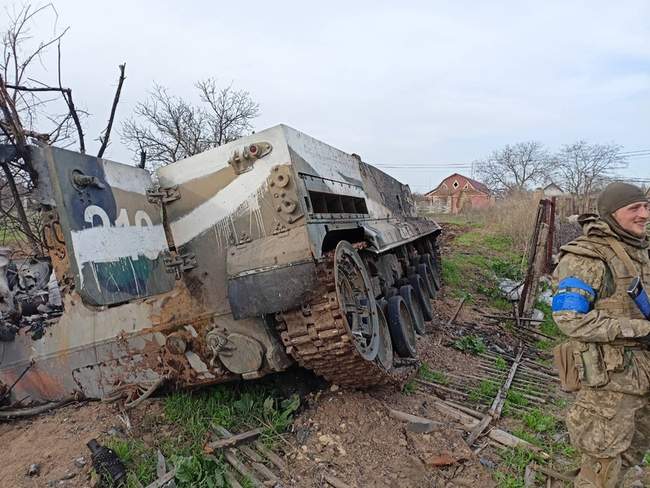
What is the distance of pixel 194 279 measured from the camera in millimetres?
3855

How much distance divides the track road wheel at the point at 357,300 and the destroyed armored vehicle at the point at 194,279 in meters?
0.01

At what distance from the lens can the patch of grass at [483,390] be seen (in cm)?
495

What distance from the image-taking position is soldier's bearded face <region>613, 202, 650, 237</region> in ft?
9.21

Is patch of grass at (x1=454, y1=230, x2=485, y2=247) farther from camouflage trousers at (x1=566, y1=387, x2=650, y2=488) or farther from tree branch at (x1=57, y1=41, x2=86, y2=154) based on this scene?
camouflage trousers at (x1=566, y1=387, x2=650, y2=488)

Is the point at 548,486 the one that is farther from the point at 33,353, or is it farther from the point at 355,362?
the point at 33,353

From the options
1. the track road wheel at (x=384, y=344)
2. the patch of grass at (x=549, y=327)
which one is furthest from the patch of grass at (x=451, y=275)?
the track road wheel at (x=384, y=344)

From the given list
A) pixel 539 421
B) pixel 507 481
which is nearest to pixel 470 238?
pixel 539 421

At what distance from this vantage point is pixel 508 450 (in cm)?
382

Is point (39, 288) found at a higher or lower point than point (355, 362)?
higher

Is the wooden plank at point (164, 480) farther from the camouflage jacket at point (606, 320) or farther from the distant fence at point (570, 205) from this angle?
the distant fence at point (570, 205)

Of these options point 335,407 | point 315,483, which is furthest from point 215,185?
point 315,483

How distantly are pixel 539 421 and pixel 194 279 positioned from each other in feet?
10.4

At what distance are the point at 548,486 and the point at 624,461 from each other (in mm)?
682

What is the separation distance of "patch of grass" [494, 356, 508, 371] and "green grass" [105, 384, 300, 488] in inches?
118
